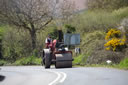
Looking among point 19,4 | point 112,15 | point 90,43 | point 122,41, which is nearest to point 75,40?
point 90,43

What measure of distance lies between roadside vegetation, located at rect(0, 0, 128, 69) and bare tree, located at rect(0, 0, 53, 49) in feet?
2.48

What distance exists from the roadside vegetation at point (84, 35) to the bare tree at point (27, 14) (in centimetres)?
76

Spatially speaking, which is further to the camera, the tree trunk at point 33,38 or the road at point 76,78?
the tree trunk at point 33,38

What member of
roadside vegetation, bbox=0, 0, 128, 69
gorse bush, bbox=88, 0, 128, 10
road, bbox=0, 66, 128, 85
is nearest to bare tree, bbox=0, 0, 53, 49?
roadside vegetation, bbox=0, 0, 128, 69

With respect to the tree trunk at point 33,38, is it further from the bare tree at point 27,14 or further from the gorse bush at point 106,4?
the gorse bush at point 106,4

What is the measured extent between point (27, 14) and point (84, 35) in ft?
23.3

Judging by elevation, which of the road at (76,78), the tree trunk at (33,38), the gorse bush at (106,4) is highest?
the gorse bush at (106,4)

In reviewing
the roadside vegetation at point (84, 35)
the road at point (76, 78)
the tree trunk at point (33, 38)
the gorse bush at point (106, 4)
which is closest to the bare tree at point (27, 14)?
the tree trunk at point (33, 38)

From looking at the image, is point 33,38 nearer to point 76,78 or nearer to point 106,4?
point 106,4

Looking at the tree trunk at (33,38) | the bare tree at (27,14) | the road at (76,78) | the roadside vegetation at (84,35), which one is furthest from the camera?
the tree trunk at (33,38)

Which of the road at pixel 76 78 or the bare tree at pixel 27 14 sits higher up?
the bare tree at pixel 27 14

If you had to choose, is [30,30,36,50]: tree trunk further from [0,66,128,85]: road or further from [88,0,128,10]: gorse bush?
[0,66,128,85]: road

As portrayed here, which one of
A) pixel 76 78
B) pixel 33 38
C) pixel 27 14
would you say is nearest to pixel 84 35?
pixel 33 38

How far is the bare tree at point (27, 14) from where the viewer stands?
39.1 m
